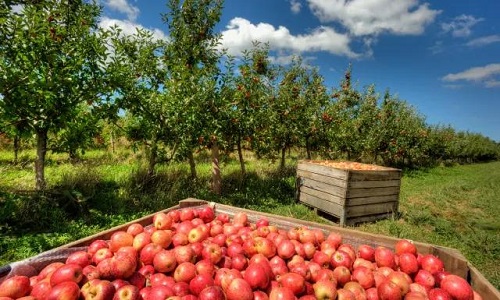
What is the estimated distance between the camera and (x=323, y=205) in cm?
707

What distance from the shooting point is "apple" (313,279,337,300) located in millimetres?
1895

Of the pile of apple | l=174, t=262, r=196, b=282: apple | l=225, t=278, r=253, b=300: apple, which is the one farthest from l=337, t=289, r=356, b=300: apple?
l=174, t=262, r=196, b=282: apple

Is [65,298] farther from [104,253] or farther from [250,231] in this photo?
[250,231]

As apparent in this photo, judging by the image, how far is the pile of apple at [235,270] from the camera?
173 cm

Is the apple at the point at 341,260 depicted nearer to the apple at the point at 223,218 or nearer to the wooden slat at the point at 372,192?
the apple at the point at 223,218

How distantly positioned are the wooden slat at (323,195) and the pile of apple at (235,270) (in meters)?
3.95

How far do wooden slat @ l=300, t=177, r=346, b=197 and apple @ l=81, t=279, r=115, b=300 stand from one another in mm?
5531

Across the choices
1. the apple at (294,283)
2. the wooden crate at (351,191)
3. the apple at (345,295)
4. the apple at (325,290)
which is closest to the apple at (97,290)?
the apple at (294,283)

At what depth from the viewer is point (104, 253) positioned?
2.09 meters

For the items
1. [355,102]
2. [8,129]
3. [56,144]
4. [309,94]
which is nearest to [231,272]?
[8,129]

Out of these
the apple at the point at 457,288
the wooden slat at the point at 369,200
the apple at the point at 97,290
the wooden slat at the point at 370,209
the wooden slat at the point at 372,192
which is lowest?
the wooden slat at the point at 370,209

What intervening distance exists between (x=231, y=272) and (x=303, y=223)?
113 centimetres

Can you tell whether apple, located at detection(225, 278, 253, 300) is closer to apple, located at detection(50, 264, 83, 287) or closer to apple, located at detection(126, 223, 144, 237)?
apple, located at detection(50, 264, 83, 287)

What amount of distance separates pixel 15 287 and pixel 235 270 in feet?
4.09
